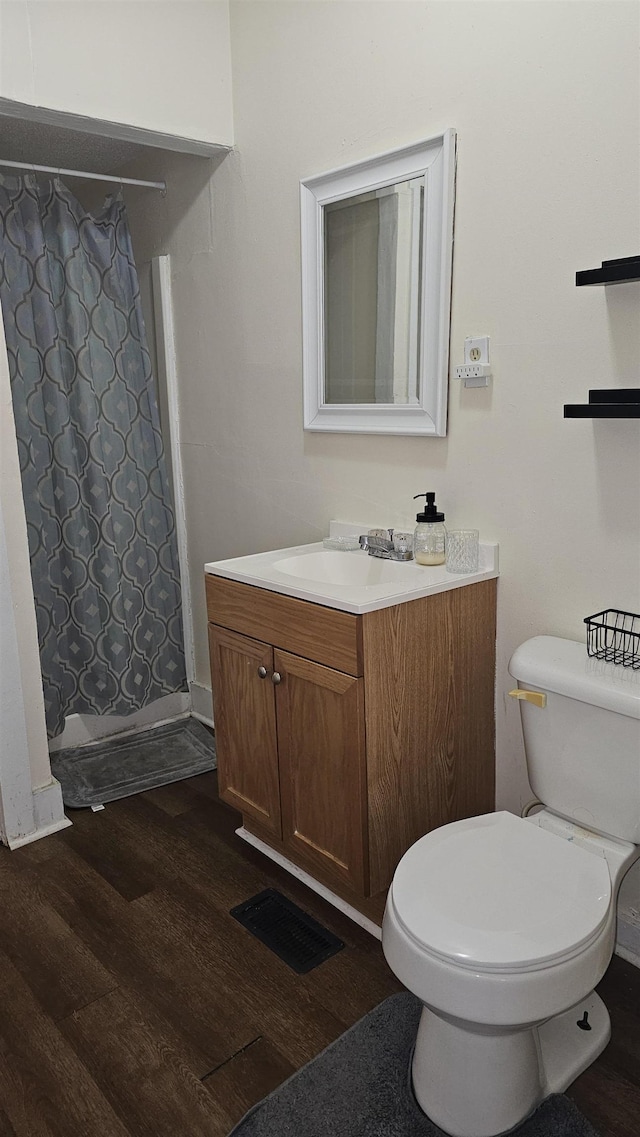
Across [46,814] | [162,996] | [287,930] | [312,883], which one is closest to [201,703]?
[46,814]

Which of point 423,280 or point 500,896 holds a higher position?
point 423,280

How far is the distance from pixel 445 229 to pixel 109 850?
6.38 ft

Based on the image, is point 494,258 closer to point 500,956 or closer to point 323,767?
point 323,767

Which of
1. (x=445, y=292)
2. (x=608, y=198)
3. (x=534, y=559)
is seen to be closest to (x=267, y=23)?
(x=445, y=292)

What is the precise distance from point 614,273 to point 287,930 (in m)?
1.65

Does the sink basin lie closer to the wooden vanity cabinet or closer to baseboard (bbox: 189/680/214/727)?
the wooden vanity cabinet

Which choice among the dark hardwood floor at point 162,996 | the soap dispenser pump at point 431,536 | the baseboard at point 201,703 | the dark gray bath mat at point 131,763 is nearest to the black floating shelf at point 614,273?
the soap dispenser pump at point 431,536

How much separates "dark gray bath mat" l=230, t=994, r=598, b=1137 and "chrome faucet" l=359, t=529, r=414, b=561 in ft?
3.53

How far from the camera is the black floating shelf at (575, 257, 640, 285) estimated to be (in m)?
1.44

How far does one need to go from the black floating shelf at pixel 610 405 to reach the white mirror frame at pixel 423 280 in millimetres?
450

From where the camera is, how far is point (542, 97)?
1676mm

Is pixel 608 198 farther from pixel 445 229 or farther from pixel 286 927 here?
pixel 286 927

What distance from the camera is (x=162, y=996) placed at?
1.74 meters

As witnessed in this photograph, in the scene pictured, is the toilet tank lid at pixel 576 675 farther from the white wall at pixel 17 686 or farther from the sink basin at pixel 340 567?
the white wall at pixel 17 686
